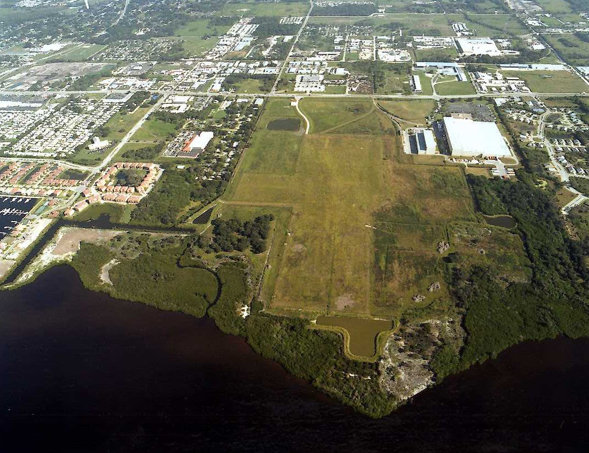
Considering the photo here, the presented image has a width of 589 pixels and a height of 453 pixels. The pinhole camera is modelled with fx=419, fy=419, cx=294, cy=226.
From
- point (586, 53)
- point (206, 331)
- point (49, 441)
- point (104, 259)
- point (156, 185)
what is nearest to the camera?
point (49, 441)

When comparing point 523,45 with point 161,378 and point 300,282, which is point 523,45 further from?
point 161,378

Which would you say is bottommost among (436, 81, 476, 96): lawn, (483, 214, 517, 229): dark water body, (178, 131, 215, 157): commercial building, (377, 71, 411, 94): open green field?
(483, 214, 517, 229): dark water body

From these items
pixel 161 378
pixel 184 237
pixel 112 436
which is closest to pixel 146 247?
pixel 184 237

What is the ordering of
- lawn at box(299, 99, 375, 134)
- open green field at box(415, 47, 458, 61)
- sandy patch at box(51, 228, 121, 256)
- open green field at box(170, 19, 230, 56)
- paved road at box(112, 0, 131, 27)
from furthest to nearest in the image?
paved road at box(112, 0, 131, 27)
open green field at box(170, 19, 230, 56)
open green field at box(415, 47, 458, 61)
lawn at box(299, 99, 375, 134)
sandy patch at box(51, 228, 121, 256)

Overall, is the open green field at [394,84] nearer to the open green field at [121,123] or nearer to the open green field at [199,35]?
the open green field at [121,123]

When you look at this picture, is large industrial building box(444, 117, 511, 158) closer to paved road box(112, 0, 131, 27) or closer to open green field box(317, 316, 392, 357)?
open green field box(317, 316, 392, 357)

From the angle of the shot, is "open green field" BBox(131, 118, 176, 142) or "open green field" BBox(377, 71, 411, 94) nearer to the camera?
"open green field" BBox(131, 118, 176, 142)

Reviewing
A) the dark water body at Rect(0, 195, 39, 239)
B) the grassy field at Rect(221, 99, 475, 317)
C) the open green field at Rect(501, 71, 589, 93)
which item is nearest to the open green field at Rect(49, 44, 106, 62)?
the dark water body at Rect(0, 195, 39, 239)

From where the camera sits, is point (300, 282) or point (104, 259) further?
point (104, 259)
